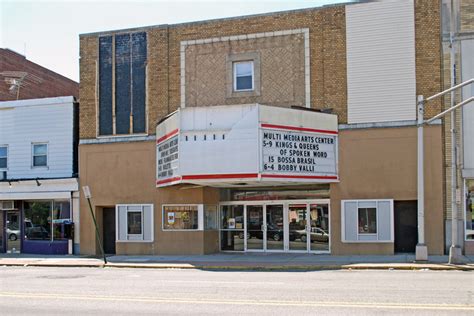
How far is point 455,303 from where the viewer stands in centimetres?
1095

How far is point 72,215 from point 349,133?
1312 cm

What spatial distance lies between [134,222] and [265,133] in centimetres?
824

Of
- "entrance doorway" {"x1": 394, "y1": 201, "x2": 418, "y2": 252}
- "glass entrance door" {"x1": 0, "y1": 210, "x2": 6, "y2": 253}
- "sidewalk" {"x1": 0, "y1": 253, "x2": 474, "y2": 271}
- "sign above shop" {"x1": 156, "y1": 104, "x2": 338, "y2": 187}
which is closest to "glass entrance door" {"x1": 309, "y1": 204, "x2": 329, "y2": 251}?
"sidewalk" {"x1": 0, "y1": 253, "x2": 474, "y2": 271}

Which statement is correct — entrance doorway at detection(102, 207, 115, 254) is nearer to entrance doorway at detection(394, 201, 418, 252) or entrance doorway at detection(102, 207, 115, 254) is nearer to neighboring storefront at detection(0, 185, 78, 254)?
neighboring storefront at detection(0, 185, 78, 254)

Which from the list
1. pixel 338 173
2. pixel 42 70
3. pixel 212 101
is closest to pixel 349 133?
pixel 338 173

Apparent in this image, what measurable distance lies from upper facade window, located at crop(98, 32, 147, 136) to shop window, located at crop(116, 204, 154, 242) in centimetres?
333

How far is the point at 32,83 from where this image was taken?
37.6m

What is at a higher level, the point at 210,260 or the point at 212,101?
the point at 212,101

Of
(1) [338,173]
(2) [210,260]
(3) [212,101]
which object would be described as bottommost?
(2) [210,260]

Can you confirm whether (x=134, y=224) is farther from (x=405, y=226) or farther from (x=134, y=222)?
(x=405, y=226)

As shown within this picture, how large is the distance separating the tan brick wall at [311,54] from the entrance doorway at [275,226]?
13.6ft

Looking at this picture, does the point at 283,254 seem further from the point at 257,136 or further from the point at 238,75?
the point at 238,75

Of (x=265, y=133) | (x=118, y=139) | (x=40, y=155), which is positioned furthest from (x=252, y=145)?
(x=40, y=155)

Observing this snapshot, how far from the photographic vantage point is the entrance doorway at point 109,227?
1066 inches
